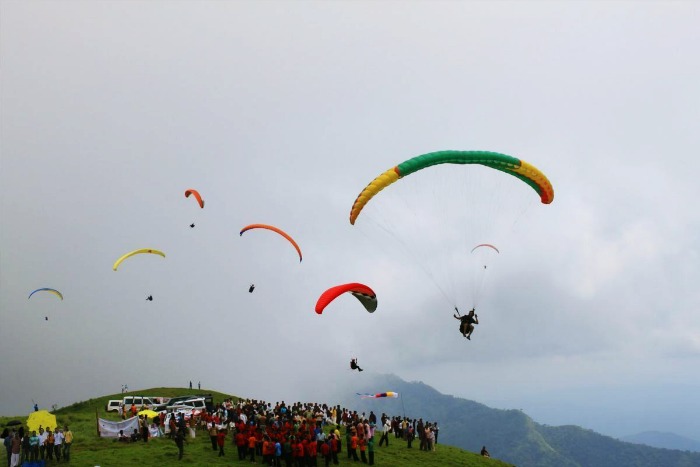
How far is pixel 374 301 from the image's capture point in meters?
27.7

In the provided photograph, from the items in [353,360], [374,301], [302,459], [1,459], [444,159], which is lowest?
[1,459]

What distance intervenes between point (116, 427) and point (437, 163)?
2443 centimetres

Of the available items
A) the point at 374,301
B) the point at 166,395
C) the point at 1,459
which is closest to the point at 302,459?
the point at 374,301

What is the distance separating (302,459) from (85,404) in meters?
37.3

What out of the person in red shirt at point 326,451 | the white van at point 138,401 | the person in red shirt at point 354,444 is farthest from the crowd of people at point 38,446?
the white van at point 138,401

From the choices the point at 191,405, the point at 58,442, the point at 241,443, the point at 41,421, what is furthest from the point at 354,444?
the point at 191,405

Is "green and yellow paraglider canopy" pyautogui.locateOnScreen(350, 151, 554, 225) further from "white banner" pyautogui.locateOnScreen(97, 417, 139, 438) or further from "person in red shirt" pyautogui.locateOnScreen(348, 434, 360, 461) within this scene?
"white banner" pyautogui.locateOnScreen(97, 417, 139, 438)

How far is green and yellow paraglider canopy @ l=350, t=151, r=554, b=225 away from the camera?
2616cm

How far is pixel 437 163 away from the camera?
26.6 meters

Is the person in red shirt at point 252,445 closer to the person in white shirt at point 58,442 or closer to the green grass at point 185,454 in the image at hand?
the green grass at point 185,454

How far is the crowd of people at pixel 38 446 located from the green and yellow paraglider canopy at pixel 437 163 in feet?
57.4

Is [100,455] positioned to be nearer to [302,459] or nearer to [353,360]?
[302,459]

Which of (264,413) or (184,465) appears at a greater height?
(264,413)

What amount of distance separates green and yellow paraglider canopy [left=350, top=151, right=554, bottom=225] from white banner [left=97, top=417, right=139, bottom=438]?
1801 centimetres
